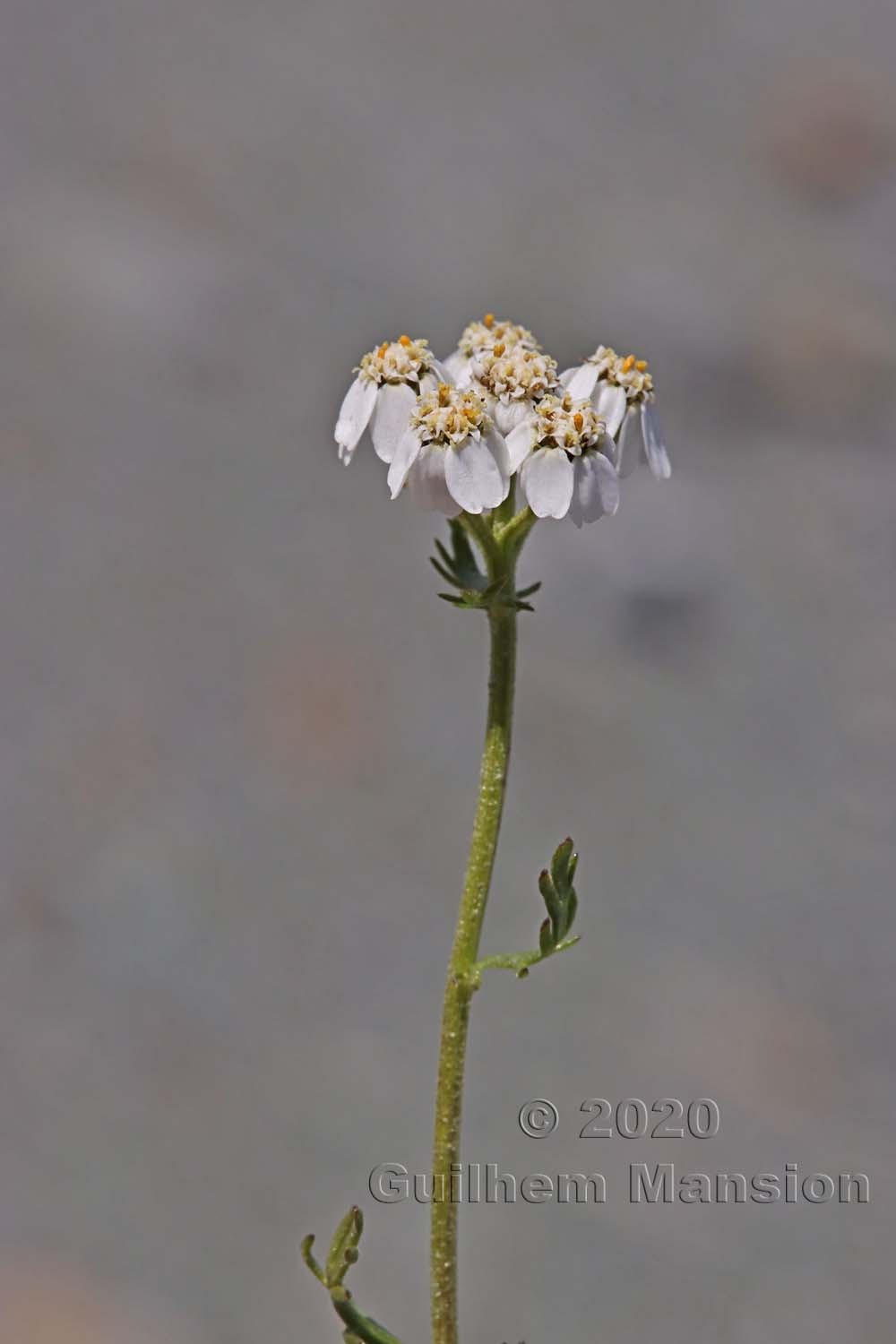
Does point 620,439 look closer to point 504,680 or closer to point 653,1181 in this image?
point 504,680

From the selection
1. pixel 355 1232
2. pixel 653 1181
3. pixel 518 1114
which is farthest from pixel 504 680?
pixel 653 1181

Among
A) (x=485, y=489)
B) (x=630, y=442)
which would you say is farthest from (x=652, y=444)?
(x=485, y=489)

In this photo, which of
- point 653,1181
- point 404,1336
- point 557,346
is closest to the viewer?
point 404,1336

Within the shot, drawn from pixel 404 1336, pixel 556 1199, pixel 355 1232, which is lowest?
pixel 355 1232

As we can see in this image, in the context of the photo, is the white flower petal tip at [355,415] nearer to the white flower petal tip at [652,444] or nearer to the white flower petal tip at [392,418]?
the white flower petal tip at [392,418]

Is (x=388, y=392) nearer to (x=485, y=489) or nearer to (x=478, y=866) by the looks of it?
(x=485, y=489)

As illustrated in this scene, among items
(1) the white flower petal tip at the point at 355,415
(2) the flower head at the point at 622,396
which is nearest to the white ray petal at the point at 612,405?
(2) the flower head at the point at 622,396
